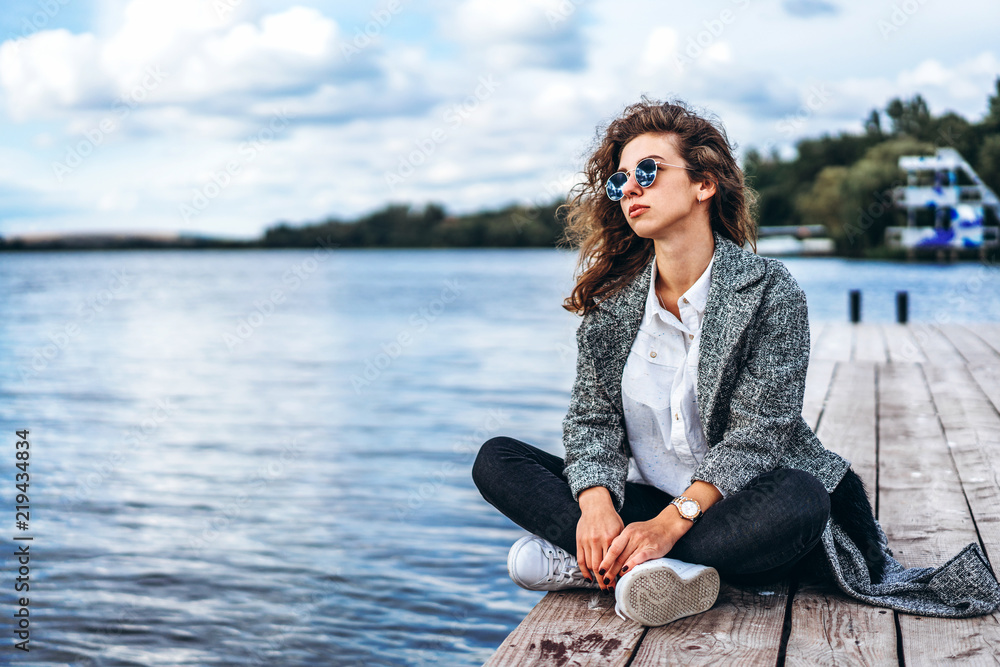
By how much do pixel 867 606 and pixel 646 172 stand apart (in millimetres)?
1233

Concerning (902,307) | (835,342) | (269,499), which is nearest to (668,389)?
(269,499)

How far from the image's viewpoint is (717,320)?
91.4 inches

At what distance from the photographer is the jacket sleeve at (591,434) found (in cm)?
242

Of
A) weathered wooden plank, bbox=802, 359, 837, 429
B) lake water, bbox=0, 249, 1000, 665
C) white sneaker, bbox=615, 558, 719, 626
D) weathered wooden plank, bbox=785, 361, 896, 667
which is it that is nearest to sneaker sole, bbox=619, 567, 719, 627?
white sneaker, bbox=615, 558, 719, 626

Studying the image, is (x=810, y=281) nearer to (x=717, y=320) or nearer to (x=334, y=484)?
(x=334, y=484)

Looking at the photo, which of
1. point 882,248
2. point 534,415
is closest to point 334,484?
point 534,415

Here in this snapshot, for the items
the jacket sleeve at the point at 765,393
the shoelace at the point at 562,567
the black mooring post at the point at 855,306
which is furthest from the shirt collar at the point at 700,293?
the black mooring post at the point at 855,306

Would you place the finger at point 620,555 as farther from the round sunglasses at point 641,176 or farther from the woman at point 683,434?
the round sunglasses at point 641,176

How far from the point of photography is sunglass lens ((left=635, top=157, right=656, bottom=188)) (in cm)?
238

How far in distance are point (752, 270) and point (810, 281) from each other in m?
40.4

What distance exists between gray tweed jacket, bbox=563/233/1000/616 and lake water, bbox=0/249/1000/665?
1.87 m

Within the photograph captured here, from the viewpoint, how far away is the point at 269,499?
6430mm

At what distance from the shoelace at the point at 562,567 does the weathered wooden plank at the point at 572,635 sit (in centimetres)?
6

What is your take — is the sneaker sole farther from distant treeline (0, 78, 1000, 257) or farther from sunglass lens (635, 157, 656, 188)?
distant treeline (0, 78, 1000, 257)
